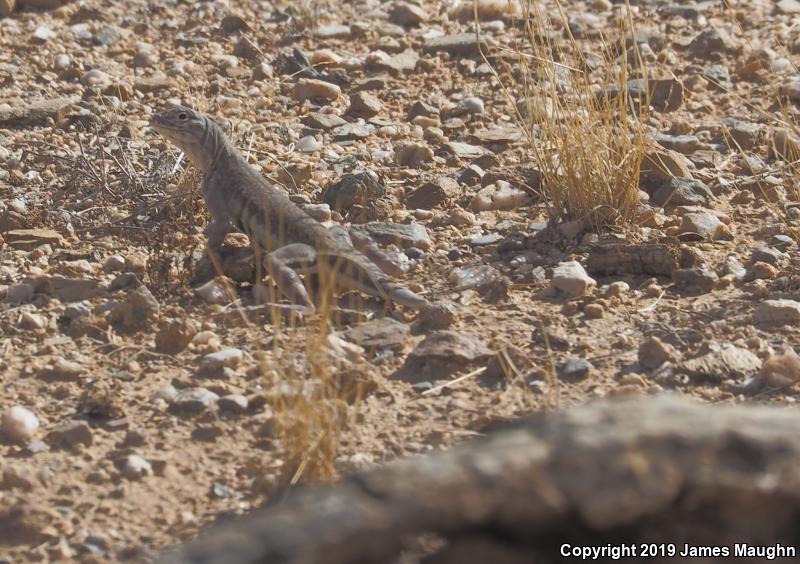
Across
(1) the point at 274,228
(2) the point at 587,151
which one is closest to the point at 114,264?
(1) the point at 274,228

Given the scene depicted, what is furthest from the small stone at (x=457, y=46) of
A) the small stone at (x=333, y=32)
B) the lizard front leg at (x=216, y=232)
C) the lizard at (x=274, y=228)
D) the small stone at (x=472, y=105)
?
the lizard front leg at (x=216, y=232)

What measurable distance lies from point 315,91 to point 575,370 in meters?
4.08

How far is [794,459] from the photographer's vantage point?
2.95 meters

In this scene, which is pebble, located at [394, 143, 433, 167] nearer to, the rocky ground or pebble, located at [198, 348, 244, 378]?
the rocky ground

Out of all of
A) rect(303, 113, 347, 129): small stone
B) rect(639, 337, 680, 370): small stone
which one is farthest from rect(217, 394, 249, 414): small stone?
rect(303, 113, 347, 129): small stone

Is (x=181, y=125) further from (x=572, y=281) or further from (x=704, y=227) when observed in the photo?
(x=704, y=227)

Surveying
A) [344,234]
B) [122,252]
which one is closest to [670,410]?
[344,234]

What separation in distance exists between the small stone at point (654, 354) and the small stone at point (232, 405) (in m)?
1.77

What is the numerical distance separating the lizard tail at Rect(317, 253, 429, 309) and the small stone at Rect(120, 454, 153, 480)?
1.57 metres

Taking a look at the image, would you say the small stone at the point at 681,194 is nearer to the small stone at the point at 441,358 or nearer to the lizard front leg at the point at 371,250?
the lizard front leg at the point at 371,250

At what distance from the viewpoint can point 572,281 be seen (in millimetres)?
5926

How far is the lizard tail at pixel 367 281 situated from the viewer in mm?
5711

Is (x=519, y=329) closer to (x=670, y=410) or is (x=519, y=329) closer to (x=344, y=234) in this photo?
(x=344, y=234)

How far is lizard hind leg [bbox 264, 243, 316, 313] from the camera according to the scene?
5.71 metres
